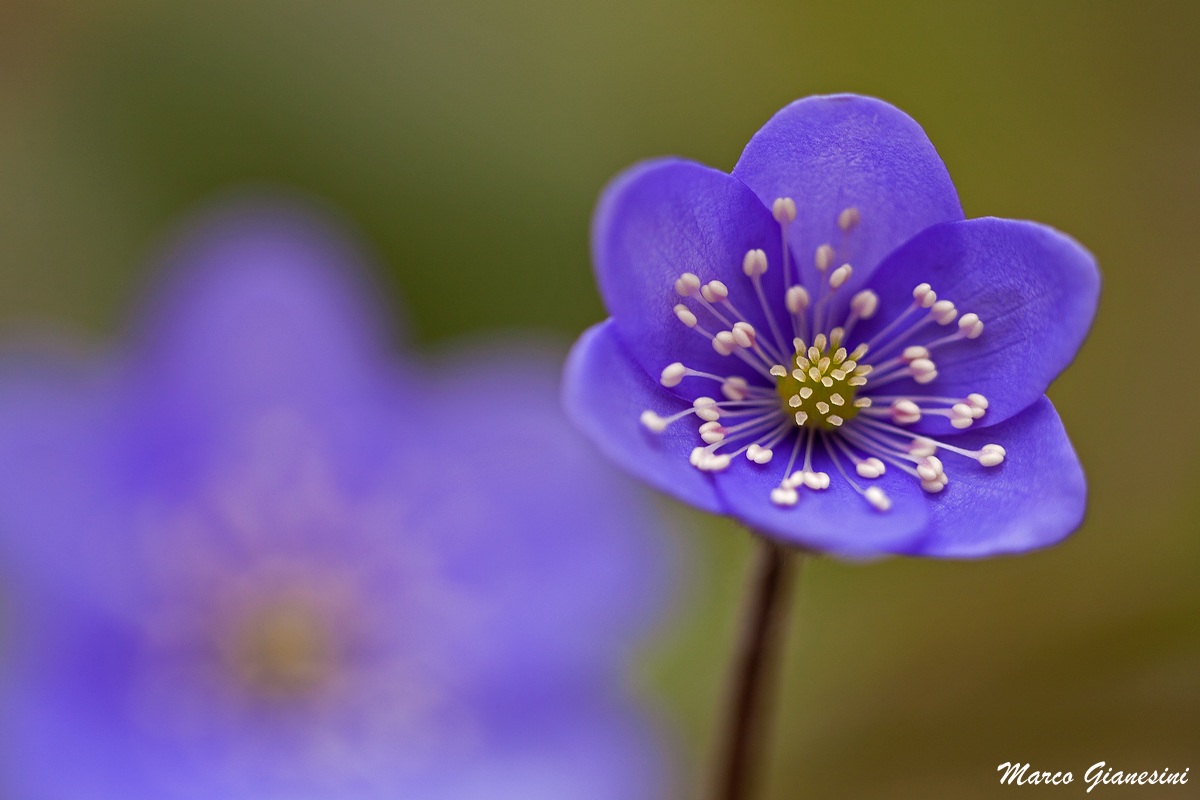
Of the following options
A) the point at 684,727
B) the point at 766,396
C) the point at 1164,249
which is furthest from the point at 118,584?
the point at 1164,249

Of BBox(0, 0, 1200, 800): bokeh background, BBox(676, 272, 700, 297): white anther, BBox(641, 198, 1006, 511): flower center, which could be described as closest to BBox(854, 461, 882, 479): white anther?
BBox(641, 198, 1006, 511): flower center

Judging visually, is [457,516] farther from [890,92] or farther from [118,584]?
[890,92]

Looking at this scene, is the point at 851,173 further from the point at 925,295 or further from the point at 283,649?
the point at 283,649

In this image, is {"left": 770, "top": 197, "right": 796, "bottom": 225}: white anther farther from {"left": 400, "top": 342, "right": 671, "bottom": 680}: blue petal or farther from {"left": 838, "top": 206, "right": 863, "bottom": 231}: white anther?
→ {"left": 400, "top": 342, "right": 671, "bottom": 680}: blue petal

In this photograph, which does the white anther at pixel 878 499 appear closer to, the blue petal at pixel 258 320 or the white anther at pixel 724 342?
the white anther at pixel 724 342

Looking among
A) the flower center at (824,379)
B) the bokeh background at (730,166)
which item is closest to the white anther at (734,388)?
the flower center at (824,379)
